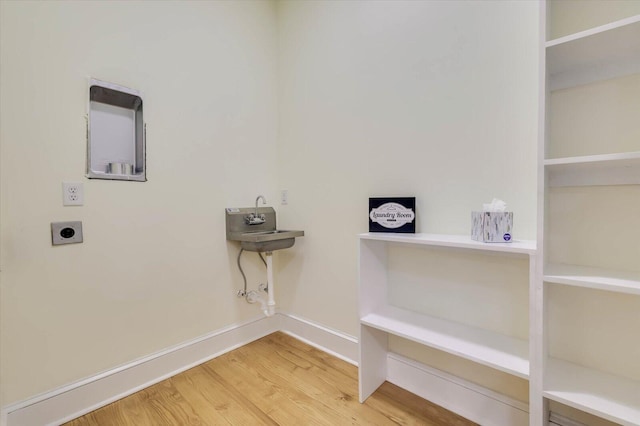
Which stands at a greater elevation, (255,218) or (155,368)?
(255,218)

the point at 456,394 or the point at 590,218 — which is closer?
the point at 590,218

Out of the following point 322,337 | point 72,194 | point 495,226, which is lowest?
point 322,337

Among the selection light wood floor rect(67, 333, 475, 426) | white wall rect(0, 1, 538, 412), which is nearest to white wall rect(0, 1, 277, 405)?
white wall rect(0, 1, 538, 412)

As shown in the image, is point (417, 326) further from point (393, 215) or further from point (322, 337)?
point (322, 337)

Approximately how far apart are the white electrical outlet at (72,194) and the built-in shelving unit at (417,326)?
148 centimetres

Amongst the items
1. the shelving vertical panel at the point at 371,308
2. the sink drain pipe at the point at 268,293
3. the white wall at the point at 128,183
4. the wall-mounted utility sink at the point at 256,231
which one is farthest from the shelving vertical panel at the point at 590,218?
the white wall at the point at 128,183

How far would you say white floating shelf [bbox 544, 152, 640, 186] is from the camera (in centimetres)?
93

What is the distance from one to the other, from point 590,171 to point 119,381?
8.14 feet

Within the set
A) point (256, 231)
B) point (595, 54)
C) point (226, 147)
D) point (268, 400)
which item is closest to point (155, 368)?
point (268, 400)

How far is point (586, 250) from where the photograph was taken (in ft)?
3.63

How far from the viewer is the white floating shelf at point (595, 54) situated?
2.85 ft

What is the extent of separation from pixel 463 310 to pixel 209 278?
161 cm

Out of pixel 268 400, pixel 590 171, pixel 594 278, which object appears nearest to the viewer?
pixel 594 278

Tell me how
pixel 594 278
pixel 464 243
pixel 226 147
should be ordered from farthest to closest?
pixel 226 147 < pixel 464 243 < pixel 594 278
